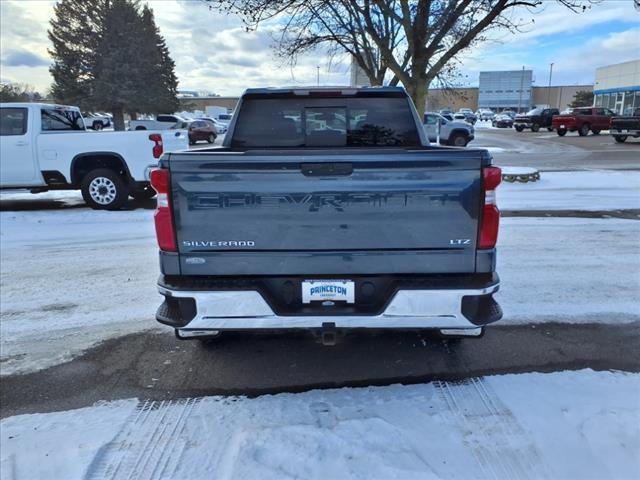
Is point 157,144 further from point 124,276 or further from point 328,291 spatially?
point 328,291

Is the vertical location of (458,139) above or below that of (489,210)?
above

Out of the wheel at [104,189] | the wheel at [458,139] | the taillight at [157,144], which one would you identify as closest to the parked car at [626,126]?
the wheel at [458,139]

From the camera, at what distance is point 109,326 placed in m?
4.45

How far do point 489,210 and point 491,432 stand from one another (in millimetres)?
1310

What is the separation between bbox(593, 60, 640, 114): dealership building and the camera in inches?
1846

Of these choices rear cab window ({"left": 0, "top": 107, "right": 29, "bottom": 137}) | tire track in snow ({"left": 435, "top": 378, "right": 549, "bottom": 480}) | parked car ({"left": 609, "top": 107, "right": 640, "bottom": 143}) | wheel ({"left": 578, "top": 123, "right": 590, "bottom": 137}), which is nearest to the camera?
tire track in snow ({"left": 435, "top": 378, "right": 549, "bottom": 480})

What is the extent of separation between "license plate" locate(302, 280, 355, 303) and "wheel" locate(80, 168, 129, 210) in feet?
25.0

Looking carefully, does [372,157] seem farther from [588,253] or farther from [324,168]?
[588,253]

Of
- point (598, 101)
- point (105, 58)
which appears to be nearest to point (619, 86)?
point (598, 101)

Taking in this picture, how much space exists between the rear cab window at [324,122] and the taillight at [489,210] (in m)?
1.93

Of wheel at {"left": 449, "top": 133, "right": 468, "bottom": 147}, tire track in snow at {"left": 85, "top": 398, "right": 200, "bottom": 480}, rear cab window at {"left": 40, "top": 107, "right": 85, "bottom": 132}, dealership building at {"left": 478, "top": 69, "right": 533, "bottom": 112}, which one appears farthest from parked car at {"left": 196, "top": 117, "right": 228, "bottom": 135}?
dealership building at {"left": 478, "top": 69, "right": 533, "bottom": 112}

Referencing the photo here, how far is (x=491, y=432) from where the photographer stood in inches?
110

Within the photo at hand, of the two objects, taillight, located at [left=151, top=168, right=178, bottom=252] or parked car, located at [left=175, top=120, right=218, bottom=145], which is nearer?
taillight, located at [left=151, top=168, right=178, bottom=252]

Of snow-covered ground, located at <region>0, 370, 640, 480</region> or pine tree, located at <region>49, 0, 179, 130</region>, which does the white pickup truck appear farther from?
pine tree, located at <region>49, 0, 179, 130</region>
